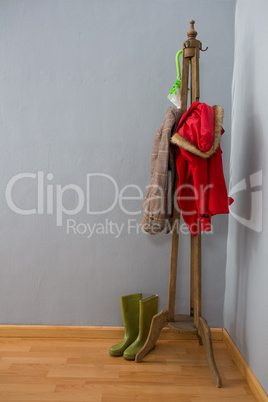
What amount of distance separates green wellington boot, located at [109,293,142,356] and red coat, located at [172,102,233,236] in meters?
0.73

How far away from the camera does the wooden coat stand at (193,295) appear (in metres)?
2.03

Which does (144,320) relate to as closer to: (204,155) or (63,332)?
(63,332)

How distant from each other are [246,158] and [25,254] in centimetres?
150

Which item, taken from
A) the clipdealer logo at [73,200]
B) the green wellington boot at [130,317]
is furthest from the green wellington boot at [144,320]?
the clipdealer logo at [73,200]

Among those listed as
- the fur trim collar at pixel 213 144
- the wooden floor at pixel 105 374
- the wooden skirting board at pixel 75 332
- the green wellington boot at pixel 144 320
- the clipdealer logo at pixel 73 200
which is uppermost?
the fur trim collar at pixel 213 144

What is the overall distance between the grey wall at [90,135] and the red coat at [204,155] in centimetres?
50

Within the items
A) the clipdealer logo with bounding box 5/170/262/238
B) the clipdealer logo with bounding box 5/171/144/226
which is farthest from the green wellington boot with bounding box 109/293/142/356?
the clipdealer logo with bounding box 5/171/144/226

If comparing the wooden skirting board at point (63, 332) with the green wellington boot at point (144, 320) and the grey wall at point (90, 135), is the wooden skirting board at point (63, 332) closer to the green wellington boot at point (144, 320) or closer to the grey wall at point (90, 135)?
the grey wall at point (90, 135)

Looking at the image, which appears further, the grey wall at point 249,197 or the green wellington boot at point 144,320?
the green wellington boot at point 144,320

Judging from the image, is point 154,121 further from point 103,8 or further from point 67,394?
point 67,394

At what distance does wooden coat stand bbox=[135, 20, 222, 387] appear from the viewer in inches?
79.7

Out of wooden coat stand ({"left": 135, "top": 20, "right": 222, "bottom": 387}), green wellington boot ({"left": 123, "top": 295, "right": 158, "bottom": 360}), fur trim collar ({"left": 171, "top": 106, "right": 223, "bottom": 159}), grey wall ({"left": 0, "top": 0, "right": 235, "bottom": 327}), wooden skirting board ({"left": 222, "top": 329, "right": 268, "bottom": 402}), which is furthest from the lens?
grey wall ({"left": 0, "top": 0, "right": 235, "bottom": 327})

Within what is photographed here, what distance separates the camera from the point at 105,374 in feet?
6.50

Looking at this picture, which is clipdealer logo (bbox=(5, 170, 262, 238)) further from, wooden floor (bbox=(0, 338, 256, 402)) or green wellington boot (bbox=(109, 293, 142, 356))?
wooden floor (bbox=(0, 338, 256, 402))
